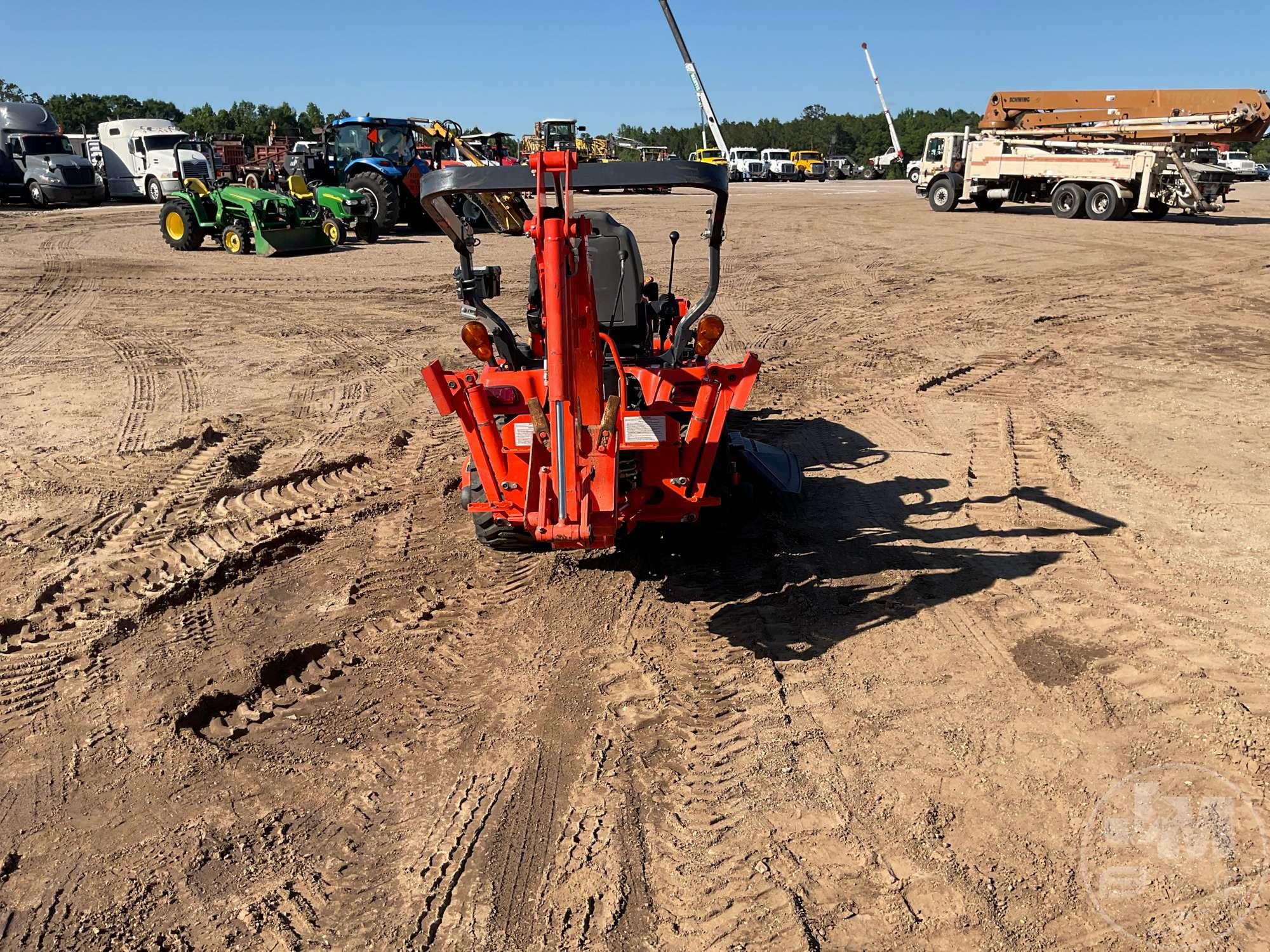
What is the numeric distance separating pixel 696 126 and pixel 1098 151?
61190mm

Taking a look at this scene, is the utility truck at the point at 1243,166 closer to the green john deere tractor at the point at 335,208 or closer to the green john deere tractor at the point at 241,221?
the green john deere tractor at the point at 335,208

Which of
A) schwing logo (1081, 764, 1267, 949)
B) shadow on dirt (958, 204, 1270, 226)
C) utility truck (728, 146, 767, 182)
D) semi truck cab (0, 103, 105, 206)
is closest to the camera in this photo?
schwing logo (1081, 764, 1267, 949)

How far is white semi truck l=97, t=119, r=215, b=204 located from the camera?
85.6ft

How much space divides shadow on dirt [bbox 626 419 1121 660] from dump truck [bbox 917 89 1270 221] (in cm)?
1793

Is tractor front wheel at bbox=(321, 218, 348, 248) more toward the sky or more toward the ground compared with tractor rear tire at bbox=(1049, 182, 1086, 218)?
more toward the ground

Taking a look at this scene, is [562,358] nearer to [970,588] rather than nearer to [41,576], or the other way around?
[970,588]

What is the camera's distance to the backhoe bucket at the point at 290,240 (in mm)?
14766

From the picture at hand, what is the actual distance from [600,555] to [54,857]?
2611mm

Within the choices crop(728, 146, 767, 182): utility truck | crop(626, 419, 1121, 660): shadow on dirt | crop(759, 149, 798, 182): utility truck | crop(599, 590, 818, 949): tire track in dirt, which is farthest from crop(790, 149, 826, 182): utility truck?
crop(599, 590, 818, 949): tire track in dirt

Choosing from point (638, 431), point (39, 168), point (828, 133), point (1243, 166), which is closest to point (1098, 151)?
point (638, 431)

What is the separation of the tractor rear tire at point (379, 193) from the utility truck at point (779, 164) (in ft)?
93.0

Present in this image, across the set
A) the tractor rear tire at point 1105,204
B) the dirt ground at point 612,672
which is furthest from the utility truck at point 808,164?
the dirt ground at point 612,672

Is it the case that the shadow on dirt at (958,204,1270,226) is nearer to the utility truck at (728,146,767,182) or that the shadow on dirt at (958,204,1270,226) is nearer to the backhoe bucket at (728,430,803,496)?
the backhoe bucket at (728,430,803,496)

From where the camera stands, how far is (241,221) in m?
15.1
